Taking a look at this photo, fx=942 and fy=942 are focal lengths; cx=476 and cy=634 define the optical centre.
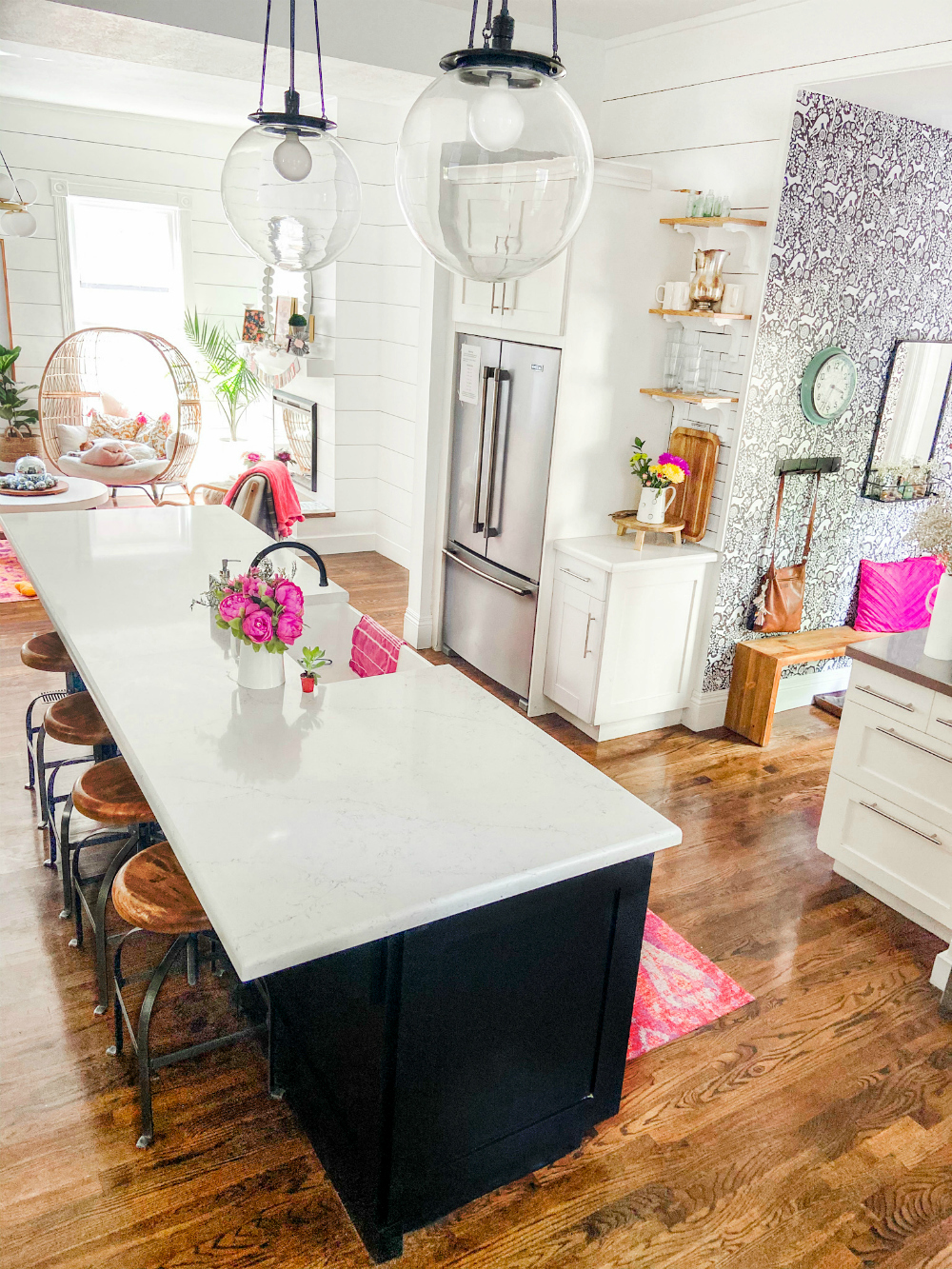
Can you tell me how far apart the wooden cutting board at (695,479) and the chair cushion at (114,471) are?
163 inches

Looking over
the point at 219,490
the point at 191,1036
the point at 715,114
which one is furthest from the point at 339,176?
the point at 219,490

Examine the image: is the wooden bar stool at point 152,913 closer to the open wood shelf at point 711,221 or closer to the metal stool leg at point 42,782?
the metal stool leg at point 42,782

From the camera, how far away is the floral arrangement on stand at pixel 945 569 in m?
3.07

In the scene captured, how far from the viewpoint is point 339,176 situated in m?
1.90

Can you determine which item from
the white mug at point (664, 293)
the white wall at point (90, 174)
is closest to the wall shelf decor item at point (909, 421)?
the white mug at point (664, 293)

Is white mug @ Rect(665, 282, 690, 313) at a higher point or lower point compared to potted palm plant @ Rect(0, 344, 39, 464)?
higher

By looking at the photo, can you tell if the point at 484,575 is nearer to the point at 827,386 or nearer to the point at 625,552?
the point at 625,552

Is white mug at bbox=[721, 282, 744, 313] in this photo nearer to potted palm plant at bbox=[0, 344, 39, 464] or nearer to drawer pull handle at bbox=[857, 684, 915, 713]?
drawer pull handle at bbox=[857, 684, 915, 713]

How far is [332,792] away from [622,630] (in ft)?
7.94

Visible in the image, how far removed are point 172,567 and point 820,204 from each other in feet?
9.86

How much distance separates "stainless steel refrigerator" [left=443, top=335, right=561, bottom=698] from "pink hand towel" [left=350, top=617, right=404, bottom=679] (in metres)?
1.51

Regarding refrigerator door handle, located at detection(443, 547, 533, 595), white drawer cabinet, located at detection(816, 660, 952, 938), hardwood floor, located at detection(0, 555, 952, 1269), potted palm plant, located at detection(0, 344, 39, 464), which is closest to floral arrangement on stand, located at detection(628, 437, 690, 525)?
refrigerator door handle, located at detection(443, 547, 533, 595)

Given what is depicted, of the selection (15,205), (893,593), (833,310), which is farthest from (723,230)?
A: (15,205)

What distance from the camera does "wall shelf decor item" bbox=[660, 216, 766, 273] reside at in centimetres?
382
